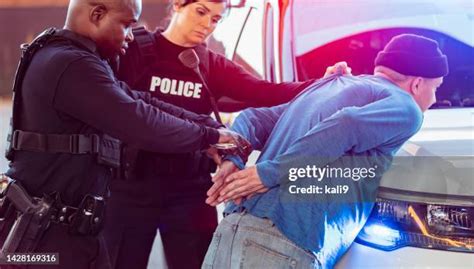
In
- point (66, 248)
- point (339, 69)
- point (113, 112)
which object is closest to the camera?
point (113, 112)

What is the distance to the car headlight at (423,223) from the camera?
4.81 feet

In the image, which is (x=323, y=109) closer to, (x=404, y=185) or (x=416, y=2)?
(x=404, y=185)

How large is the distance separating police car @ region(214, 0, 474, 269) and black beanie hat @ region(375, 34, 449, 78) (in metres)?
0.03

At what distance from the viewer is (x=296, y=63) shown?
76.4 inches

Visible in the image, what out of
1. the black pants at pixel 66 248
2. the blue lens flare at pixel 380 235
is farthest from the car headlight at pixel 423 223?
the black pants at pixel 66 248

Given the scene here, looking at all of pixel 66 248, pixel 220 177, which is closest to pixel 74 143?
pixel 66 248

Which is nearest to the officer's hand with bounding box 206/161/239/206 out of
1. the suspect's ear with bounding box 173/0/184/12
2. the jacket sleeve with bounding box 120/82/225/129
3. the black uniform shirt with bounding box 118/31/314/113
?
the jacket sleeve with bounding box 120/82/225/129

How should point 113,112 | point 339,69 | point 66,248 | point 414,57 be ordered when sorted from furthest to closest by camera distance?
point 339,69 < point 414,57 < point 66,248 < point 113,112

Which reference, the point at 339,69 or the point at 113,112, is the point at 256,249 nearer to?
the point at 113,112

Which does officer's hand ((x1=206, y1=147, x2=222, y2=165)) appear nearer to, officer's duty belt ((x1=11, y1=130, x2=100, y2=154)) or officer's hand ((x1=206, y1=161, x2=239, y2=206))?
officer's hand ((x1=206, y1=161, x2=239, y2=206))

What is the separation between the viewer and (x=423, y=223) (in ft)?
4.89

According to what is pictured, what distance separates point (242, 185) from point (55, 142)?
48 cm

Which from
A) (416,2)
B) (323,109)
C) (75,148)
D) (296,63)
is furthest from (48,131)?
(416,2)

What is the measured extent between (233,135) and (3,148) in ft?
2.19
